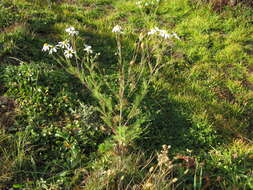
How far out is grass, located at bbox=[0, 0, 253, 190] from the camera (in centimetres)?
228

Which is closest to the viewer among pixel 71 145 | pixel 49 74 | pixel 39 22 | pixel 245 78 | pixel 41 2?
pixel 71 145

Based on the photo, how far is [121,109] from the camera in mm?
2260

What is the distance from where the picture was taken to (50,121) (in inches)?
109

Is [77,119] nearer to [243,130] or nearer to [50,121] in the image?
[50,121]

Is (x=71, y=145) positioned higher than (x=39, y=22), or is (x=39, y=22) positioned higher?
(x=39, y=22)

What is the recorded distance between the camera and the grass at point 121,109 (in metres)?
2.28

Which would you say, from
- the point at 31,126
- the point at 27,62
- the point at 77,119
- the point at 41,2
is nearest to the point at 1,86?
the point at 27,62

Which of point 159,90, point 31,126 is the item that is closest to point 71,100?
point 31,126

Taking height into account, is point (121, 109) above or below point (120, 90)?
below

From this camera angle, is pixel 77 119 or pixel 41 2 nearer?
pixel 77 119

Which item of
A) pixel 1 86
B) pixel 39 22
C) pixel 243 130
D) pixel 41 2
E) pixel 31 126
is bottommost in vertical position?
pixel 243 130

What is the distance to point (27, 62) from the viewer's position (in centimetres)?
346

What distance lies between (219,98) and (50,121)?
7.86 ft

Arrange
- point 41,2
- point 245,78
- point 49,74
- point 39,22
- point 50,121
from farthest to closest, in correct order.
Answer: point 41,2 → point 39,22 → point 245,78 → point 49,74 → point 50,121
